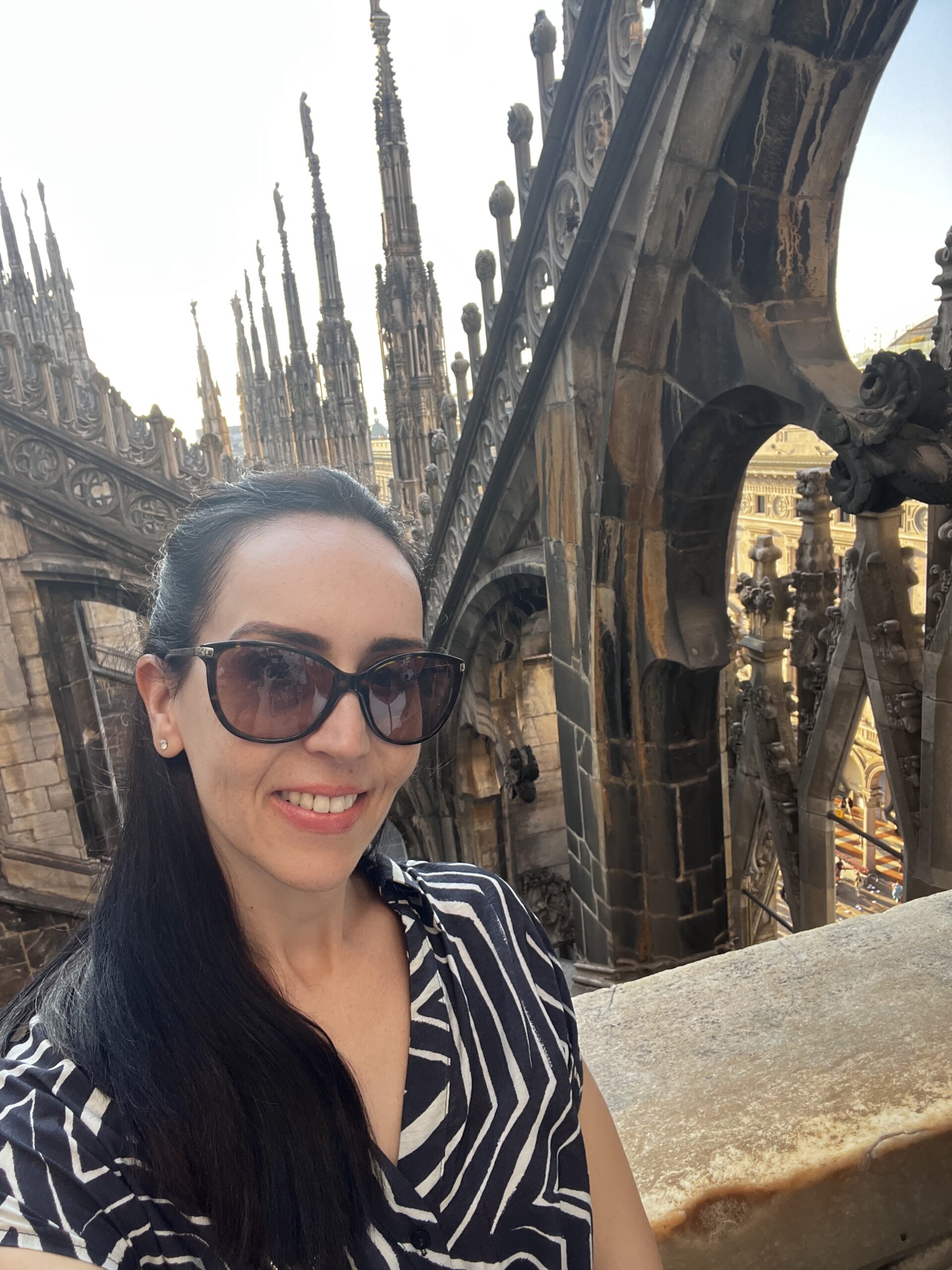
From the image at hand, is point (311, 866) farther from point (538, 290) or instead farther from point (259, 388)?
point (259, 388)

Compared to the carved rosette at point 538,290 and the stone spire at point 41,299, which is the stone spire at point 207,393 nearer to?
the stone spire at point 41,299

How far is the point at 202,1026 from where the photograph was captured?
0.89 meters

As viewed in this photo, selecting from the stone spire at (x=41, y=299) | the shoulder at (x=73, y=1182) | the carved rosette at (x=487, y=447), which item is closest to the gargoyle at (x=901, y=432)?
the shoulder at (x=73, y=1182)

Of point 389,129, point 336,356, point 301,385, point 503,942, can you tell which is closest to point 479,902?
point 503,942

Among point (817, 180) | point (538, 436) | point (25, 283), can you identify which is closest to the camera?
point (817, 180)

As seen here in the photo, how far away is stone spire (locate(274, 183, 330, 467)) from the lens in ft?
67.7

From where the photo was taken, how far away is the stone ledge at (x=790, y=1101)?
55.6 inches

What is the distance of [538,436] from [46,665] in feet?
18.6

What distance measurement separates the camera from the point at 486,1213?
100 cm

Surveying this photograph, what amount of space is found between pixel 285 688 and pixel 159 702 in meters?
0.20

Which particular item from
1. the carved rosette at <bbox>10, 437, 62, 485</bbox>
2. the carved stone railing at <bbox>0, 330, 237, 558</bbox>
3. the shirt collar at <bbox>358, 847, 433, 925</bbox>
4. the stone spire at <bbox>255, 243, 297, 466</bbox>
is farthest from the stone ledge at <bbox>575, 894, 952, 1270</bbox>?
the stone spire at <bbox>255, 243, 297, 466</bbox>

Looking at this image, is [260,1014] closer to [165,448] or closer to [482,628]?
[482,628]

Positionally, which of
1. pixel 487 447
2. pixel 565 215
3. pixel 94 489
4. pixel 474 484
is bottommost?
pixel 474 484

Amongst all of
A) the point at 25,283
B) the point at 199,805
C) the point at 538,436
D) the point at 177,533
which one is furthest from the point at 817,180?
the point at 25,283
